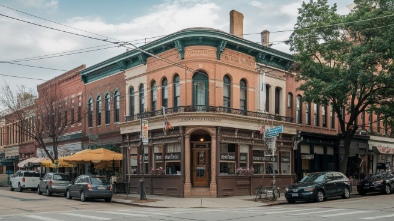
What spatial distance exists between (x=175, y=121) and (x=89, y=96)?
42.8ft

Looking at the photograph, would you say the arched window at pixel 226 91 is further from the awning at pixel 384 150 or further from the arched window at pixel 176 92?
the awning at pixel 384 150

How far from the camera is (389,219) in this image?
14070mm

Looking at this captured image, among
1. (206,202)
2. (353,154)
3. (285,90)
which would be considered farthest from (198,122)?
(353,154)

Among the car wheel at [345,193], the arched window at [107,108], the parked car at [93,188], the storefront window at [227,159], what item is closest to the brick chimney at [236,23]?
the storefront window at [227,159]

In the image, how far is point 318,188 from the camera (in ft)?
74.9

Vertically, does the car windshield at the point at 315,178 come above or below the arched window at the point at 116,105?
below

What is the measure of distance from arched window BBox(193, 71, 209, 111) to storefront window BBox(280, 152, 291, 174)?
26.0 ft

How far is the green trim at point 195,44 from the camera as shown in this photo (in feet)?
86.1

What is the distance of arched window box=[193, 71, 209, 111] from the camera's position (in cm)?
2672

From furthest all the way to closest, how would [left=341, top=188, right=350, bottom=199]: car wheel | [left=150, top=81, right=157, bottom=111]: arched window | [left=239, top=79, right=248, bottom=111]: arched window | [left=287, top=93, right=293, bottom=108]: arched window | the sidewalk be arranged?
[left=287, top=93, right=293, bottom=108]: arched window → [left=150, top=81, right=157, bottom=111]: arched window → [left=239, top=79, right=248, bottom=111]: arched window → [left=341, top=188, right=350, bottom=199]: car wheel → the sidewalk

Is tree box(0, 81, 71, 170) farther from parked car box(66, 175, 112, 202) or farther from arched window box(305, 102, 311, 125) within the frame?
arched window box(305, 102, 311, 125)

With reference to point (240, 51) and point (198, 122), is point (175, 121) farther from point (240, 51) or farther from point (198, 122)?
point (240, 51)

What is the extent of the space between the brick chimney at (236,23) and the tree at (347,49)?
381 centimetres

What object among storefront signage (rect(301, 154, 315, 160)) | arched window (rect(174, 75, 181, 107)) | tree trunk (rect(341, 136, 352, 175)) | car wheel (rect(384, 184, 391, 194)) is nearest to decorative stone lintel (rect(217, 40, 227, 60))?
arched window (rect(174, 75, 181, 107))
